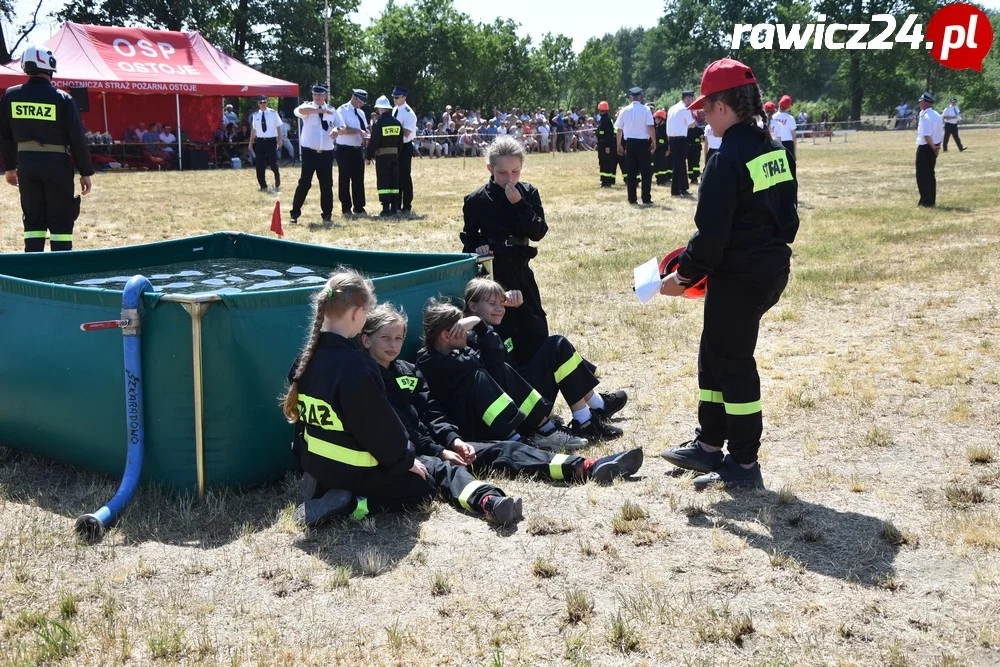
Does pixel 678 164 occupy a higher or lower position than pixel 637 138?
lower

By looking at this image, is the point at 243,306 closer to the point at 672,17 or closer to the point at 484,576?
the point at 484,576

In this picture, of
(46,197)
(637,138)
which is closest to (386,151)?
(637,138)

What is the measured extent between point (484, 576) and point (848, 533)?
1575 millimetres

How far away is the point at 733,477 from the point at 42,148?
644 centimetres

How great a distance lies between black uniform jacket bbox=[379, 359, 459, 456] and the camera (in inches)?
193

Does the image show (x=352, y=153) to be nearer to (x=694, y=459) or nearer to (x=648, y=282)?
(x=648, y=282)

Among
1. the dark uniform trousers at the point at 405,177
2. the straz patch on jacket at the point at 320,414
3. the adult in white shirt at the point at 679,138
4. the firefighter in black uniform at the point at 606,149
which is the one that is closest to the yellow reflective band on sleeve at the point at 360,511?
the straz patch on jacket at the point at 320,414

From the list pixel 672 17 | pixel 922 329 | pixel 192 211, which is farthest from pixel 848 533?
pixel 672 17

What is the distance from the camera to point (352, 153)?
15641mm

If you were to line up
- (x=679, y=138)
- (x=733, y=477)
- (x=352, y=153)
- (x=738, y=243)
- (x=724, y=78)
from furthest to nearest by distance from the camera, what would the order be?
(x=679, y=138)
(x=352, y=153)
(x=733, y=477)
(x=738, y=243)
(x=724, y=78)

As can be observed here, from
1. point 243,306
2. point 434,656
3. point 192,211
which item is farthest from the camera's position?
point 192,211

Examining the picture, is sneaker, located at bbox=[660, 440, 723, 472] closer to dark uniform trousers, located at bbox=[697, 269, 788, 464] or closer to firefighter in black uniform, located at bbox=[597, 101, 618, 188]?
dark uniform trousers, located at bbox=[697, 269, 788, 464]

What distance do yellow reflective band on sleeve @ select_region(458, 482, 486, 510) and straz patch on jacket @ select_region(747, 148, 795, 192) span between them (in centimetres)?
181

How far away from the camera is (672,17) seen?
291 feet
